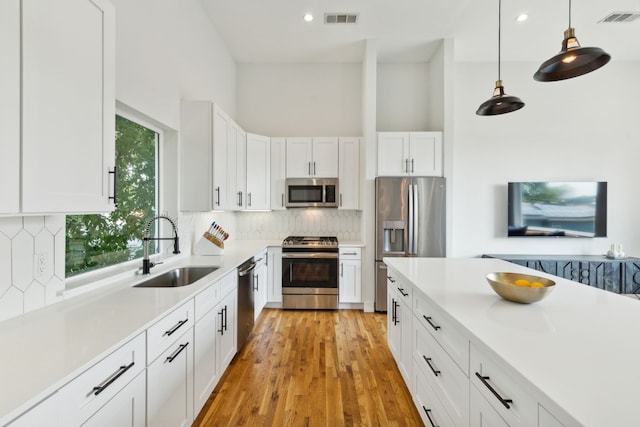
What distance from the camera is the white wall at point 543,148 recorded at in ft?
14.4

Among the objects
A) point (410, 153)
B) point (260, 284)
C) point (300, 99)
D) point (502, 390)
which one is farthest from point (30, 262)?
point (300, 99)

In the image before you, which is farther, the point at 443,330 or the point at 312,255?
the point at 312,255

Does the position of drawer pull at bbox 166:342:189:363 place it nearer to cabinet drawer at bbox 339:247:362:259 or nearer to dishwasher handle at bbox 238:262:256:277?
dishwasher handle at bbox 238:262:256:277

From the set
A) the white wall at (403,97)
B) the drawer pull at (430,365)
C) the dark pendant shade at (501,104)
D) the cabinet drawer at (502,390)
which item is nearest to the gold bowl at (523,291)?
the cabinet drawer at (502,390)

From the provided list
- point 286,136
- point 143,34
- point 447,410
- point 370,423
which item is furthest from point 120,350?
point 286,136

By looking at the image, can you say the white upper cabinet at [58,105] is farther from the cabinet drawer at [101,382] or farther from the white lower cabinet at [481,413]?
the white lower cabinet at [481,413]

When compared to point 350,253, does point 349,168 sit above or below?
above

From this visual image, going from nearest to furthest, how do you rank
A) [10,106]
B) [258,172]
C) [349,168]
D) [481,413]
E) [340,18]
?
[10,106] < [481,413] < [340,18] < [258,172] < [349,168]

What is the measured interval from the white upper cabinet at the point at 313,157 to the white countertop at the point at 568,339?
2.69 meters

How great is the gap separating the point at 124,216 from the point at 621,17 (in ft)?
18.5

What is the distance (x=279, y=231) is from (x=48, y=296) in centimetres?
325

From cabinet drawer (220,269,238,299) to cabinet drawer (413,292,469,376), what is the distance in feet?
4.72

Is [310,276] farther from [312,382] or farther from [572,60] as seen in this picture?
[572,60]

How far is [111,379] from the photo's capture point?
1024mm
